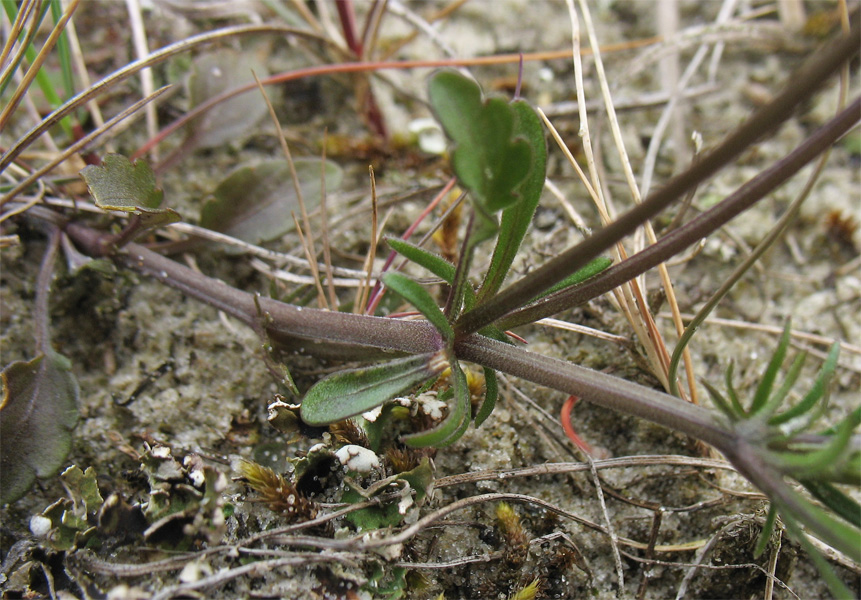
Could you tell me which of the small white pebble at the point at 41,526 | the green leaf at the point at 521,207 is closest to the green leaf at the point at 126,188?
the small white pebble at the point at 41,526

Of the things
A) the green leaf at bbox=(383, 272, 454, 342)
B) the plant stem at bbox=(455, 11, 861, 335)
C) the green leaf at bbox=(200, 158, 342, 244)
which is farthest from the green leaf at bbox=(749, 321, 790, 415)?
the green leaf at bbox=(200, 158, 342, 244)

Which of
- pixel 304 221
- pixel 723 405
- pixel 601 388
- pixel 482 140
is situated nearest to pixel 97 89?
pixel 304 221

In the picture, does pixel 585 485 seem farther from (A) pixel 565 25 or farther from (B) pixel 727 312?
(A) pixel 565 25

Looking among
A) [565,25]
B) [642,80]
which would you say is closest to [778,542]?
[642,80]

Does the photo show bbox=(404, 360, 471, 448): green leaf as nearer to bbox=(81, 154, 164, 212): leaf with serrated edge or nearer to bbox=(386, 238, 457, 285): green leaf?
bbox=(386, 238, 457, 285): green leaf

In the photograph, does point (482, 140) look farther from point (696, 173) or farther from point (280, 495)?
point (280, 495)

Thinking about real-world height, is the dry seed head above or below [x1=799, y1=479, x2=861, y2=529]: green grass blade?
below
